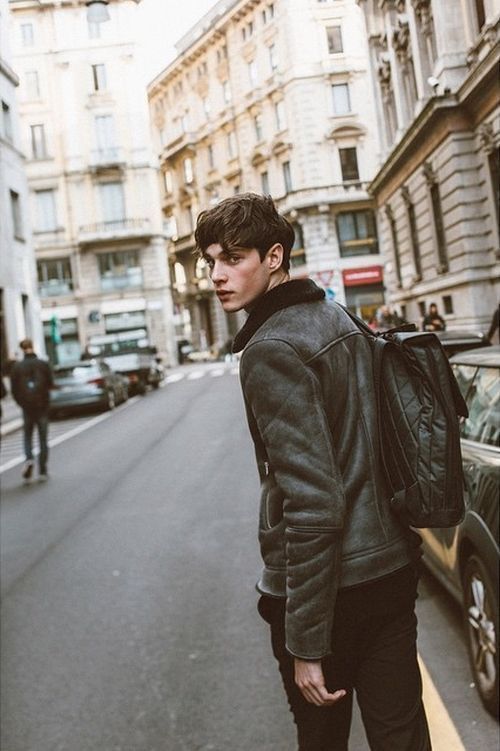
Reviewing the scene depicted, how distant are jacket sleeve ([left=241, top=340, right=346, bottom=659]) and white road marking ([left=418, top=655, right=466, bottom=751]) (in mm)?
1796

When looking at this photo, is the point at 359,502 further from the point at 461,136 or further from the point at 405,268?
the point at 405,268

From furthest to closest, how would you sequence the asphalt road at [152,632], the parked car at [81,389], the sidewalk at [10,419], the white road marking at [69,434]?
the parked car at [81,389] < the sidewalk at [10,419] < the white road marking at [69,434] < the asphalt road at [152,632]

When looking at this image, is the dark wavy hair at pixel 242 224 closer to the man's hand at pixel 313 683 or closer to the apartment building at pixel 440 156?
the man's hand at pixel 313 683

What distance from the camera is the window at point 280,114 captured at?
501 cm

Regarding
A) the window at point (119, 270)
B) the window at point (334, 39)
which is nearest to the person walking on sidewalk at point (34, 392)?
the window at point (334, 39)

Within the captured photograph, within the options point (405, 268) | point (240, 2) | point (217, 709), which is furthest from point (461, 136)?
point (217, 709)

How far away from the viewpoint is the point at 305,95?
456 cm

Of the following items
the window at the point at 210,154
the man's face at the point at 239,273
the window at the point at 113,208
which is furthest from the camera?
the window at the point at 113,208

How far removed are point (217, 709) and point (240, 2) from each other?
3.61 metres

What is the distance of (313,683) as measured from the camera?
2023 millimetres

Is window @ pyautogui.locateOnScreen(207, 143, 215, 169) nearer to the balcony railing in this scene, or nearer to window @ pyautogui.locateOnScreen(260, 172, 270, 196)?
window @ pyautogui.locateOnScreen(260, 172, 270, 196)

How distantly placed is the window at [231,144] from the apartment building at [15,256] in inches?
829

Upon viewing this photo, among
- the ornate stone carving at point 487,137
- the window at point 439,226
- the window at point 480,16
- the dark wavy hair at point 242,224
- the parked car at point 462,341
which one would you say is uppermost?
the window at point 480,16

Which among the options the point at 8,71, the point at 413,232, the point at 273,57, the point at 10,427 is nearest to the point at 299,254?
the point at 273,57
